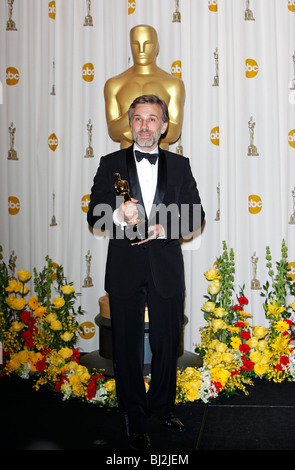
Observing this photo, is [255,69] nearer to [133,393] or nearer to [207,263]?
[207,263]

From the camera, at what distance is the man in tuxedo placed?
7.23 feet

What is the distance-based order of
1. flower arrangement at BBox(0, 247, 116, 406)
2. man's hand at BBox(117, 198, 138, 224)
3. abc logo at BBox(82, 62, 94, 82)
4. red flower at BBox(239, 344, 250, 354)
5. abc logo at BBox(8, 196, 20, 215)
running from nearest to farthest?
1. man's hand at BBox(117, 198, 138, 224)
2. flower arrangement at BBox(0, 247, 116, 406)
3. red flower at BBox(239, 344, 250, 354)
4. abc logo at BBox(82, 62, 94, 82)
5. abc logo at BBox(8, 196, 20, 215)

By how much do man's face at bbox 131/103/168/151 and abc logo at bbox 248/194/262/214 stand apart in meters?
1.29

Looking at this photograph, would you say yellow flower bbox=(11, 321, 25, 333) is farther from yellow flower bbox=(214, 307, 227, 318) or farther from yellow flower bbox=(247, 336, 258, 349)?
yellow flower bbox=(247, 336, 258, 349)

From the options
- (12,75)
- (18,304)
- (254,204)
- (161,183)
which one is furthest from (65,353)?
(12,75)

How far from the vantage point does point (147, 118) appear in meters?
2.21

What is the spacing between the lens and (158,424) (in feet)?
7.88

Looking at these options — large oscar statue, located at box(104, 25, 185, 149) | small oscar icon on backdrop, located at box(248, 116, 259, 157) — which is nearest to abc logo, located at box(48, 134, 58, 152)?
large oscar statue, located at box(104, 25, 185, 149)

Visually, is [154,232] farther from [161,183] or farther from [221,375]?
[221,375]

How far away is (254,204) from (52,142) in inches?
55.8

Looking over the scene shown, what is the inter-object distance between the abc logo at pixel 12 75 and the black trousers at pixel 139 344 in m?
2.02

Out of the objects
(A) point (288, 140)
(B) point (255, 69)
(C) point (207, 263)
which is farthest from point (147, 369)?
(B) point (255, 69)

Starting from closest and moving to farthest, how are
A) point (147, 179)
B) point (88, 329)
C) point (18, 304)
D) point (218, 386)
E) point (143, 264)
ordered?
1. point (143, 264)
2. point (147, 179)
3. point (218, 386)
4. point (18, 304)
5. point (88, 329)
